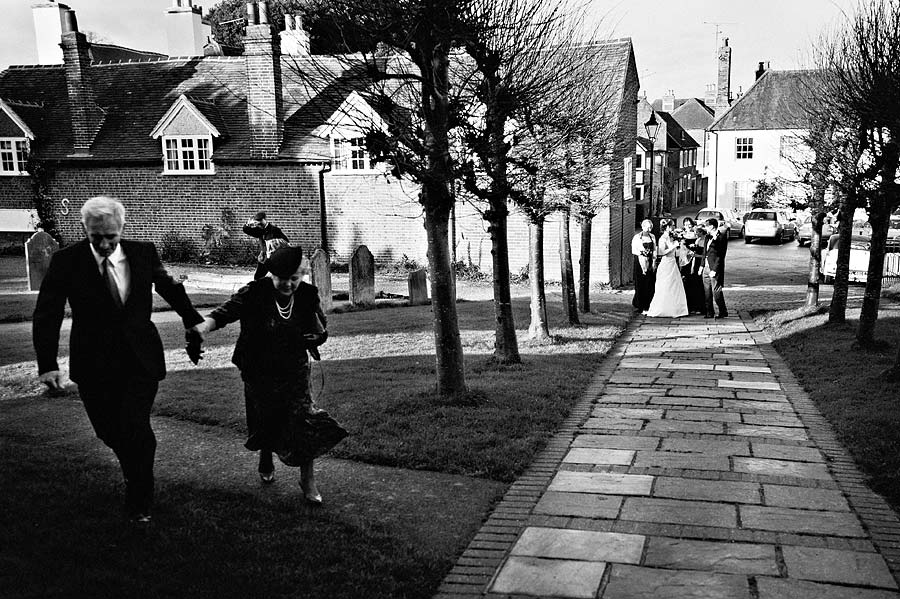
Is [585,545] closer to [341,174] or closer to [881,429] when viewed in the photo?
[881,429]

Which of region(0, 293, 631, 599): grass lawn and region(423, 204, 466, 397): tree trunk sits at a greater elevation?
region(423, 204, 466, 397): tree trunk

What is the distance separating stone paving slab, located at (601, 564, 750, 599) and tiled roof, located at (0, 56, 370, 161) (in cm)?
2162

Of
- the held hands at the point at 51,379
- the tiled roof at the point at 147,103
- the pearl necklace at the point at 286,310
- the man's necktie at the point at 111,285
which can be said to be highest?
the tiled roof at the point at 147,103

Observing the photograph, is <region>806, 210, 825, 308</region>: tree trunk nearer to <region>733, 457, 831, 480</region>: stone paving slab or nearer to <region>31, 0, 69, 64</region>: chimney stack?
<region>733, 457, 831, 480</region>: stone paving slab

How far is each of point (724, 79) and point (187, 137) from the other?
5409 centimetres

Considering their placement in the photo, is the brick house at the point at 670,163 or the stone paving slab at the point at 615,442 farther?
the brick house at the point at 670,163

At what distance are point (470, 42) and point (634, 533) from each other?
5222 mm

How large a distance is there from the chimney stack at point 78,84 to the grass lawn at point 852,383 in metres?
23.0

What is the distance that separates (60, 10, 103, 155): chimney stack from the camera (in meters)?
26.9

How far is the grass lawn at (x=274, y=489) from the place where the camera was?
4.45 m

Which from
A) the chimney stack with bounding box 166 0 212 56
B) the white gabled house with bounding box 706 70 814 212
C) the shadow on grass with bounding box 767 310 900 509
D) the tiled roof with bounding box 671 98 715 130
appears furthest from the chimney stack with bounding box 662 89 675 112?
the shadow on grass with bounding box 767 310 900 509

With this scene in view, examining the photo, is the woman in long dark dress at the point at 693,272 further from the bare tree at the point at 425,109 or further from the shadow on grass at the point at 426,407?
the bare tree at the point at 425,109

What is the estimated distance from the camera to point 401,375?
10227 millimetres

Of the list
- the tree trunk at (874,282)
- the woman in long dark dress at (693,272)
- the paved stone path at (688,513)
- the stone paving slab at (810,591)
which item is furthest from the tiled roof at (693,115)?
the stone paving slab at (810,591)
